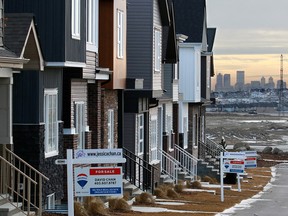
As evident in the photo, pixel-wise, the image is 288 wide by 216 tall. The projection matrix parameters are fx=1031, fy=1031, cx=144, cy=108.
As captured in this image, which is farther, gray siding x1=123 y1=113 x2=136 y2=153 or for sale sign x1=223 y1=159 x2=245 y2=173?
for sale sign x1=223 y1=159 x2=245 y2=173

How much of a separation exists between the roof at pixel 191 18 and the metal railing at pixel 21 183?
31.9 m

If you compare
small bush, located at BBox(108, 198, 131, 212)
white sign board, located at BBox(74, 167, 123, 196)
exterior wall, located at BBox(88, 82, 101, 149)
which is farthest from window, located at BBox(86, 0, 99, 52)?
white sign board, located at BBox(74, 167, 123, 196)

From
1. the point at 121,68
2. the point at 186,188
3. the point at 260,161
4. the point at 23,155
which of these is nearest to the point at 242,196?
the point at 186,188

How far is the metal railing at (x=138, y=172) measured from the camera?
35812 millimetres

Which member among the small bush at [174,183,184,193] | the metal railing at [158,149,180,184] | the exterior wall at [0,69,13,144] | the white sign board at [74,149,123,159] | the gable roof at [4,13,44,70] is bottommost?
the small bush at [174,183,184,193]

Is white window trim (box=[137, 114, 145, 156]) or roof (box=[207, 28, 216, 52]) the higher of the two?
roof (box=[207, 28, 216, 52])

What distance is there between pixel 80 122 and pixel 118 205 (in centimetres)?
265

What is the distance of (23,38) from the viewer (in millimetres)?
23969

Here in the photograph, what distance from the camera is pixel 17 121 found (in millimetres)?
25766

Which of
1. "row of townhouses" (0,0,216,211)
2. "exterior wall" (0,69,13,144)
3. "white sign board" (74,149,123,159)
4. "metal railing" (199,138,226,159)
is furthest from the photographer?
"metal railing" (199,138,226,159)

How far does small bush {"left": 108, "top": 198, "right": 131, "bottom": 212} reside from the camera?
97.7 feet

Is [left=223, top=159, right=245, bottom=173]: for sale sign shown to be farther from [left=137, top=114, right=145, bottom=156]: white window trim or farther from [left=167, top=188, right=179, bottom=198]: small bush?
[left=137, top=114, right=145, bottom=156]: white window trim

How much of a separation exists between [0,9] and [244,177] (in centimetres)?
3295

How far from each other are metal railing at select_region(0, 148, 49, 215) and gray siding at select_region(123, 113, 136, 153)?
12.6m
